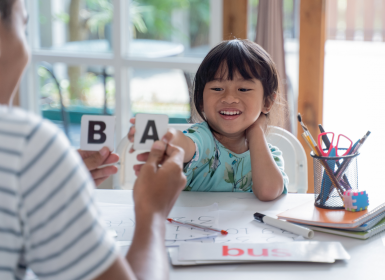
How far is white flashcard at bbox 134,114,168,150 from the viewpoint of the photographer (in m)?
0.90

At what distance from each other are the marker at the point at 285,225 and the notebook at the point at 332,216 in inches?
1.0

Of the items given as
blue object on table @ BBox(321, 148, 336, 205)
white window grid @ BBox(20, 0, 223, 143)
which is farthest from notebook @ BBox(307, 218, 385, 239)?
white window grid @ BBox(20, 0, 223, 143)

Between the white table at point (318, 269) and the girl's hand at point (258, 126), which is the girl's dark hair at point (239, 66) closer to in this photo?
the girl's hand at point (258, 126)

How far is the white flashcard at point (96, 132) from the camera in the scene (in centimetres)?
95

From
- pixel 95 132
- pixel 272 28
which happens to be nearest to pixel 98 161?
pixel 95 132

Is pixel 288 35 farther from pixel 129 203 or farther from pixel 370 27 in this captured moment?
pixel 129 203

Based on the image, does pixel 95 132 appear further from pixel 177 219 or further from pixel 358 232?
pixel 358 232

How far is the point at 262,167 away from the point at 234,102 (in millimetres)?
232

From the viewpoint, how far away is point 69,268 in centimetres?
48

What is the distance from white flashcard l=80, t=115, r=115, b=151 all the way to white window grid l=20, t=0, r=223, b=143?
140 cm

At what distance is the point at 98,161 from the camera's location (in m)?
1.00

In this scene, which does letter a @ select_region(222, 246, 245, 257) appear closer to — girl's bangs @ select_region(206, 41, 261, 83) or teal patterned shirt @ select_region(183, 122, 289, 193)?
teal patterned shirt @ select_region(183, 122, 289, 193)

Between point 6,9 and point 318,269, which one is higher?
point 6,9

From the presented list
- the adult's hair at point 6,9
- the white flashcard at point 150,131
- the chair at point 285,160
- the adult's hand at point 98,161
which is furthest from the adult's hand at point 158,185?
the chair at point 285,160
